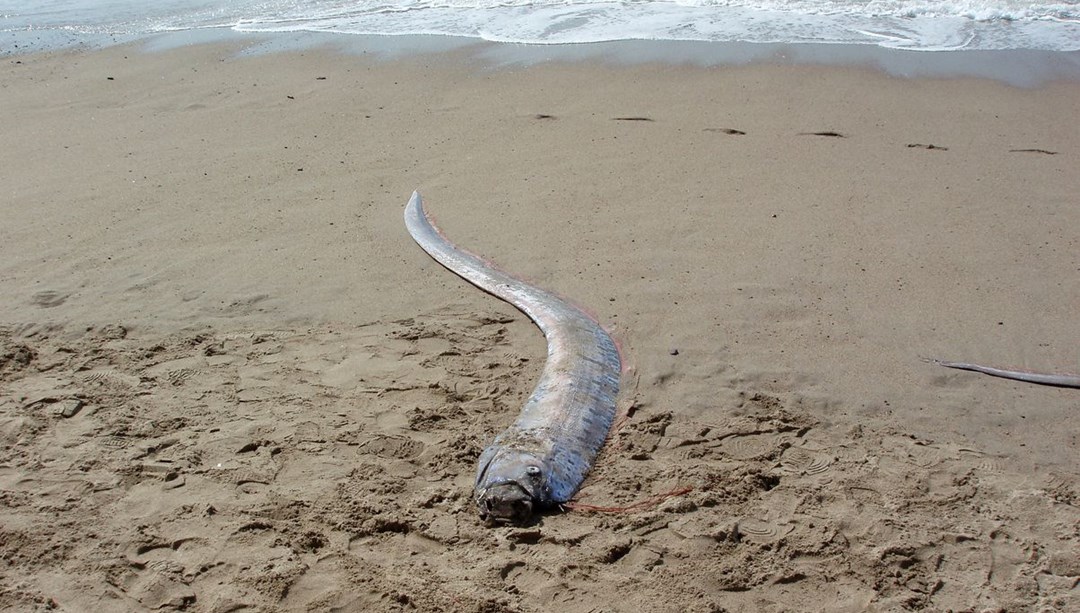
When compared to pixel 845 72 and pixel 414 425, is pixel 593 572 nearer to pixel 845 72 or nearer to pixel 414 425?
pixel 414 425

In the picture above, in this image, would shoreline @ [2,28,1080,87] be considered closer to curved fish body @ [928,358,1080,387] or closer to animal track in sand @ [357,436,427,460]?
curved fish body @ [928,358,1080,387]

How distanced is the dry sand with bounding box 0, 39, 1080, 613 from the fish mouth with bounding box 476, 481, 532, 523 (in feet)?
0.21

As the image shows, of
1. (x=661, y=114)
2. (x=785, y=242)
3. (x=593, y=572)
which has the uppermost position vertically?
(x=661, y=114)

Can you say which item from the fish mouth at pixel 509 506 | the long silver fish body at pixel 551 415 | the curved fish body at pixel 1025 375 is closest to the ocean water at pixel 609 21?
the long silver fish body at pixel 551 415

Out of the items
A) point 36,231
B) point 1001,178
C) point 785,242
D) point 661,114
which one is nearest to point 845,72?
point 661,114

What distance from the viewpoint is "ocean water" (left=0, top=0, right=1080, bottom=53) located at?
9.84 metres

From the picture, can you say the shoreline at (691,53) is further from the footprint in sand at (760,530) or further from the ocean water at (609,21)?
the footprint in sand at (760,530)

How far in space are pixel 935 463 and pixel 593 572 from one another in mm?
1635

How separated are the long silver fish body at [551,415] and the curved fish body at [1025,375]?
1738mm

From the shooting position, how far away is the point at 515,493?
3332 mm

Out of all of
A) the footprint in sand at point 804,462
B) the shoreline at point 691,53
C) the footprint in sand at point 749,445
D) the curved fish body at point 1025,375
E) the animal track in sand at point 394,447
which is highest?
the shoreline at point 691,53

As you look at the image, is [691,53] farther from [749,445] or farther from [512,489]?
[512,489]

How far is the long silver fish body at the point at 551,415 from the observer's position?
3.37 meters

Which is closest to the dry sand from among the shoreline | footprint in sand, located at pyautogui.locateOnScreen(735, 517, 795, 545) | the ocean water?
footprint in sand, located at pyautogui.locateOnScreen(735, 517, 795, 545)
